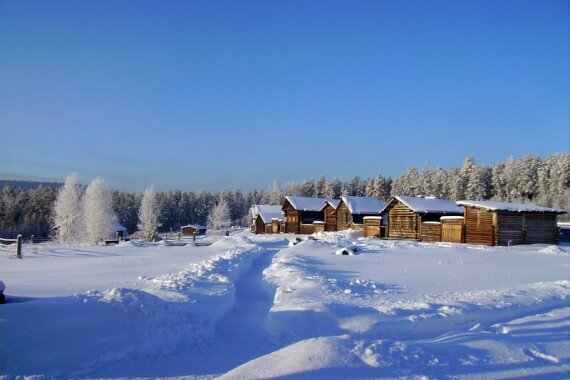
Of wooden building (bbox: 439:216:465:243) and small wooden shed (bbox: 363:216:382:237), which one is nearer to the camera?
wooden building (bbox: 439:216:465:243)

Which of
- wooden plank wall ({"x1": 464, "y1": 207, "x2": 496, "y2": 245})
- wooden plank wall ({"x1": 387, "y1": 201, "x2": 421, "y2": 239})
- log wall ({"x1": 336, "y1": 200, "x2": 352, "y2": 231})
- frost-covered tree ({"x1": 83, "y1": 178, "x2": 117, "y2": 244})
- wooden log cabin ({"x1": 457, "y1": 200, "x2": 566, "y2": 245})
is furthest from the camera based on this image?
frost-covered tree ({"x1": 83, "y1": 178, "x2": 117, "y2": 244})

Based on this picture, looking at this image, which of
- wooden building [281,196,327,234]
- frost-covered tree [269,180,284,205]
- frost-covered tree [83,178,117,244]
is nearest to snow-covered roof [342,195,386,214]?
wooden building [281,196,327,234]

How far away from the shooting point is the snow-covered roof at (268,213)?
231ft

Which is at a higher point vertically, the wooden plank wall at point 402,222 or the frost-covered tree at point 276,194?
the frost-covered tree at point 276,194

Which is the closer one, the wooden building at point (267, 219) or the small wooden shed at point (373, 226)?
the small wooden shed at point (373, 226)

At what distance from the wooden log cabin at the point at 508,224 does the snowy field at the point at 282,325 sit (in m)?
17.4

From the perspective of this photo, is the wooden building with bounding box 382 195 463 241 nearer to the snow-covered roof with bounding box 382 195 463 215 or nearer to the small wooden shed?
the snow-covered roof with bounding box 382 195 463 215

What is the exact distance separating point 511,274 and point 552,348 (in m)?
10.7

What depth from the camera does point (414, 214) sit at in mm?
41531

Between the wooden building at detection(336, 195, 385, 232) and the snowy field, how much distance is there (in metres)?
36.7

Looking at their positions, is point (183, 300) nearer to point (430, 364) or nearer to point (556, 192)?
point (430, 364)

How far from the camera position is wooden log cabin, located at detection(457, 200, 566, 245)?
110 ft

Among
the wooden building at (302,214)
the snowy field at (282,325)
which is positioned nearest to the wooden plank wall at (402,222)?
the wooden building at (302,214)

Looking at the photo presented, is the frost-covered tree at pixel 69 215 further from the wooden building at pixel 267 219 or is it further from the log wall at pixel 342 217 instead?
the log wall at pixel 342 217
